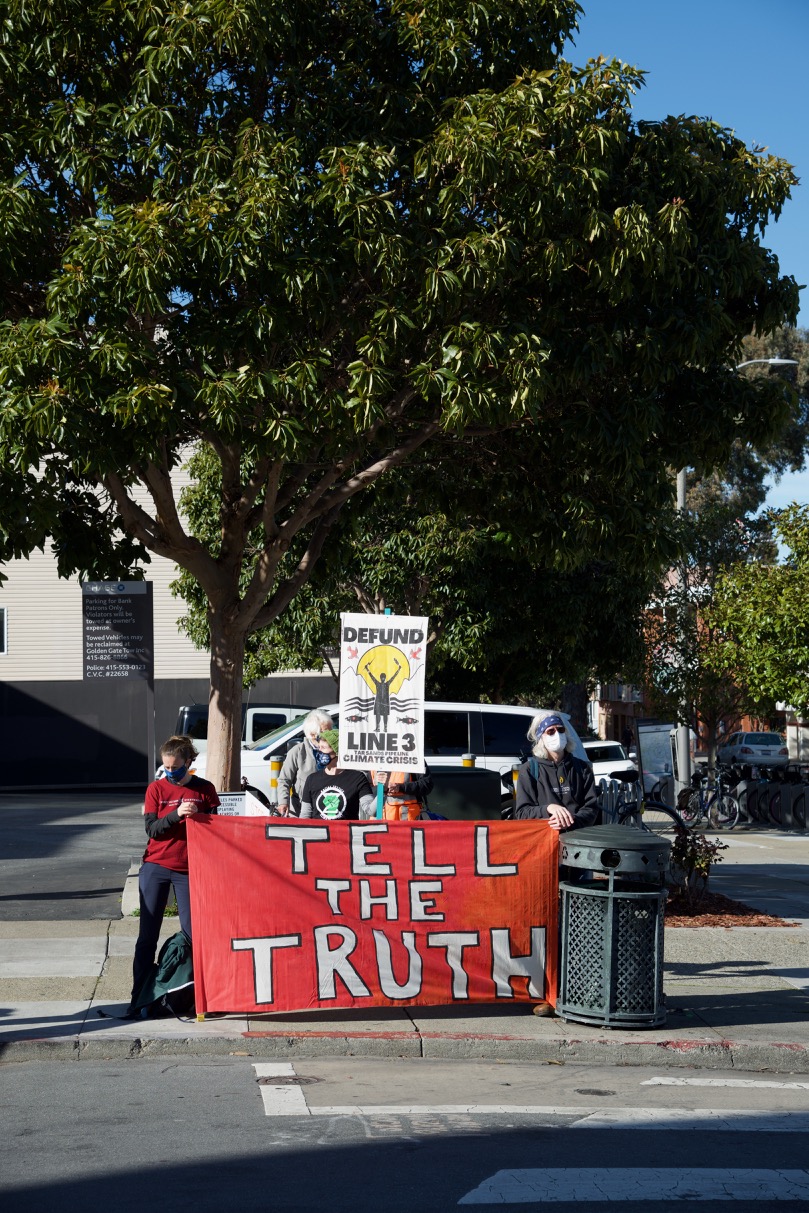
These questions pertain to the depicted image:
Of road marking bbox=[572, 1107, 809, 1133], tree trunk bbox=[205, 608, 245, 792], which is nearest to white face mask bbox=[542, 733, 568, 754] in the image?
road marking bbox=[572, 1107, 809, 1133]

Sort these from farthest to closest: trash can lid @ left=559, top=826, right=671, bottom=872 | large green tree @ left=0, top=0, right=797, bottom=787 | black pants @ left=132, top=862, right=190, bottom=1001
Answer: large green tree @ left=0, top=0, right=797, bottom=787
black pants @ left=132, top=862, right=190, bottom=1001
trash can lid @ left=559, top=826, right=671, bottom=872

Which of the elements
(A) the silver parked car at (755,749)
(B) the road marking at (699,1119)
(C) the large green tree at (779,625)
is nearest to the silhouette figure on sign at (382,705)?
(B) the road marking at (699,1119)

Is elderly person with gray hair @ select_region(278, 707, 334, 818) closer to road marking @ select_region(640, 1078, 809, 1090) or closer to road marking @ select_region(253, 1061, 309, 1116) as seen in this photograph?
road marking @ select_region(253, 1061, 309, 1116)

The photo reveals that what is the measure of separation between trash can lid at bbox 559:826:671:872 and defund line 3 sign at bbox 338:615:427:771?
4.72 ft

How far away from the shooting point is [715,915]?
491 inches

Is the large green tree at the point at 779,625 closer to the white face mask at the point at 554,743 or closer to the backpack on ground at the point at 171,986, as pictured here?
the white face mask at the point at 554,743

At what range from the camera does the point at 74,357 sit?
951 centimetres

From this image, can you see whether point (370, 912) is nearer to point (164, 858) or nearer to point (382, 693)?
point (164, 858)

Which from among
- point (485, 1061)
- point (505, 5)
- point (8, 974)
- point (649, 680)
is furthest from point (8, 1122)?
point (649, 680)

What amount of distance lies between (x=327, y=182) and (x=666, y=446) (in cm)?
402

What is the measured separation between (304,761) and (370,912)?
2.08 metres

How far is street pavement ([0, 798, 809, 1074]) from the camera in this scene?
770 centimetres

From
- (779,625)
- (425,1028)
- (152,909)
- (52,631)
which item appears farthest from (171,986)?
(52,631)

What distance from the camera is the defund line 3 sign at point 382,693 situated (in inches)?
363
